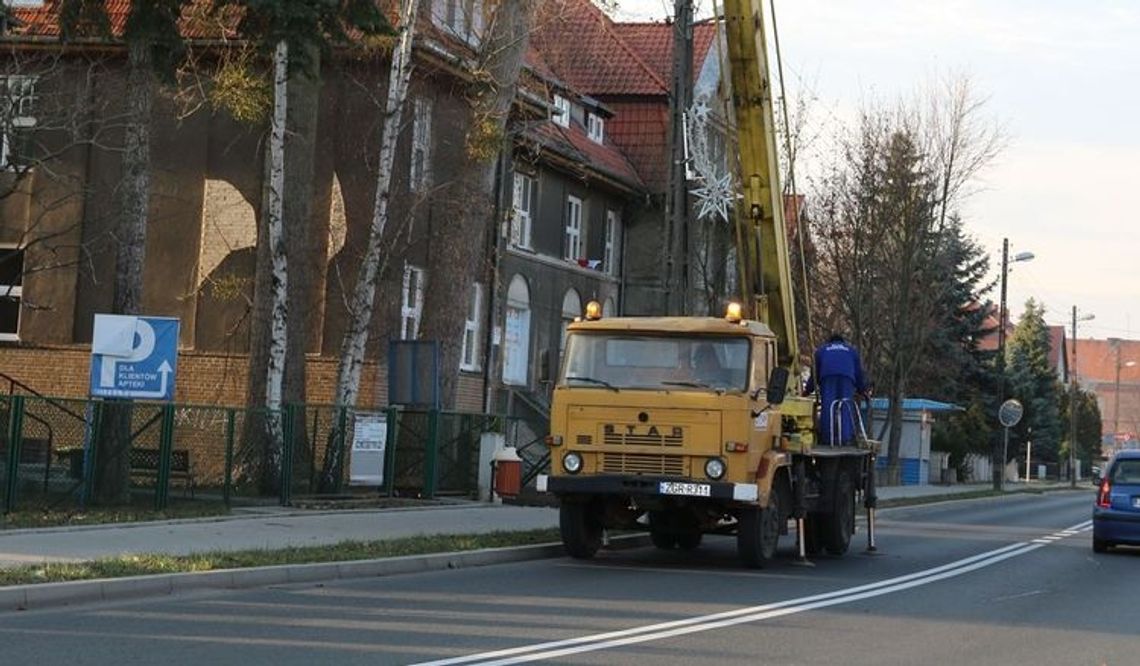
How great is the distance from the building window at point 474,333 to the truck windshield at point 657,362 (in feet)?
54.2

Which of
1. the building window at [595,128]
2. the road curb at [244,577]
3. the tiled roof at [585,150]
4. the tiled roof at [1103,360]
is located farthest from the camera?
the tiled roof at [1103,360]

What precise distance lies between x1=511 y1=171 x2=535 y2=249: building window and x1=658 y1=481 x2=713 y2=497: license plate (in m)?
19.4

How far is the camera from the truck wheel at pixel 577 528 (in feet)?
57.1

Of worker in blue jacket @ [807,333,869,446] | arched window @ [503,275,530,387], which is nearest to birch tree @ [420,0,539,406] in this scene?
worker in blue jacket @ [807,333,869,446]

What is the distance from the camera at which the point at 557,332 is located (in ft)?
126

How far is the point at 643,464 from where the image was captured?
16.5m

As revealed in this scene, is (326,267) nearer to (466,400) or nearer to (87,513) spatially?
(466,400)

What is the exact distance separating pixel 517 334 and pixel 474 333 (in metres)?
2.88

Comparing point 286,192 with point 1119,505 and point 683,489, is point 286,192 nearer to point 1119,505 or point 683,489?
point 683,489

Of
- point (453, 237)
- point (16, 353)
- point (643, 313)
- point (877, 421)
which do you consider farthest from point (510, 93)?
point (877, 421)

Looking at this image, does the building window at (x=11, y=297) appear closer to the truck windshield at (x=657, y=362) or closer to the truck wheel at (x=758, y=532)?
the truck windshield at (x=657, y=362)

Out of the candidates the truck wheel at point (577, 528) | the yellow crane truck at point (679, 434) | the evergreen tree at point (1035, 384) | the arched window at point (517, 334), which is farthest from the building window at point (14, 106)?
the evergreen tree at point (1035, 384)

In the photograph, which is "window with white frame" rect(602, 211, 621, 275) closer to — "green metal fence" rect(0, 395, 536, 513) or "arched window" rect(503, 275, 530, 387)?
"arched window" rect(503, 275, 530, 387)

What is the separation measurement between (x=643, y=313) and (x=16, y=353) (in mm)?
18202
